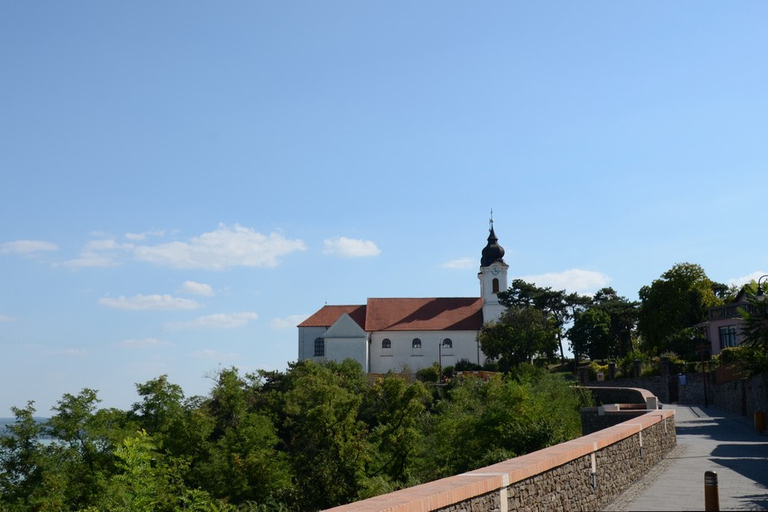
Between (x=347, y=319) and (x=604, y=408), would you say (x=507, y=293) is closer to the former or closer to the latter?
(x=347, y=319)

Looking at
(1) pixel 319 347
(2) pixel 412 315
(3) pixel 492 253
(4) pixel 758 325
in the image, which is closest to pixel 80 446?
(4) pixel 758 325

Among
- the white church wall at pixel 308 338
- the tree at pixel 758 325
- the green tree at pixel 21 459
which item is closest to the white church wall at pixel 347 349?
the white church wall at pixel 308 338

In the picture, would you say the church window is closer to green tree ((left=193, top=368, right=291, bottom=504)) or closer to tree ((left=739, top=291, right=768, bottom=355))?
tree ((left=739, top=291, right=768, bottom=355))

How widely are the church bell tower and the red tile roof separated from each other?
1.41 metres

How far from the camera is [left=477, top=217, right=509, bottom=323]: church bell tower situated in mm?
90812

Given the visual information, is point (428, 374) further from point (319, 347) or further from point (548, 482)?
point (548, 482)

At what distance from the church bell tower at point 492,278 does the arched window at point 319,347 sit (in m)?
18.8

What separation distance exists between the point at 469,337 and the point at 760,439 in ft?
218

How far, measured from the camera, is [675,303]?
69.4m

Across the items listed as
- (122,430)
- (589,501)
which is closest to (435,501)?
(589,501)

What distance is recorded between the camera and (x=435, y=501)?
7.12m

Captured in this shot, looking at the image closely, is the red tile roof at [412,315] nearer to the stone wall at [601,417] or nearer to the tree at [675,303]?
the tree at [675,303]

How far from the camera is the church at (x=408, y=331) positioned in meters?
88.2

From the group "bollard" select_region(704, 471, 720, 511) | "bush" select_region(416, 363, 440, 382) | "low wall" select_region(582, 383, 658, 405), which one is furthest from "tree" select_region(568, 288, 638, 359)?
"bollard" select_region(704, 471, 720, 511)
